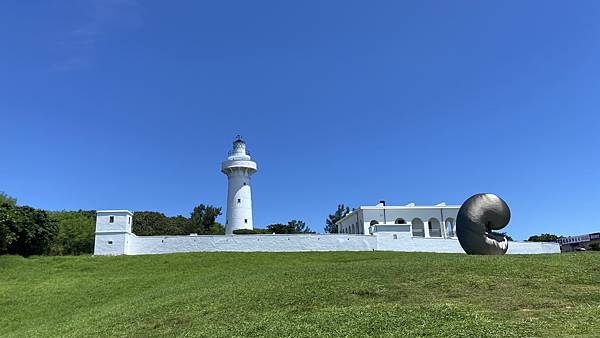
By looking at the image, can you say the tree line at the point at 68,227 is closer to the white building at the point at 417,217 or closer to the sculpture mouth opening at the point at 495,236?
the white building at the point at 417,217

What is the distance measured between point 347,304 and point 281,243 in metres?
26.9

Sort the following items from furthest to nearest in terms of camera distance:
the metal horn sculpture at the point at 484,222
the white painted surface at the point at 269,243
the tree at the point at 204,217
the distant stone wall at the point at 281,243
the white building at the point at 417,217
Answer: the tree at the point at 204,217
the white building at the point at 417,217
the distant stone wall at the point at 281,243
the white painted surface at the point at 269,243
the metal horn sculpture at the point at 484,222

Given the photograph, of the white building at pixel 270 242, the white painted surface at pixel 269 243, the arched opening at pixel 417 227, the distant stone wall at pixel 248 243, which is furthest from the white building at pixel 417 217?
the distant stone wall at pixel 248 243

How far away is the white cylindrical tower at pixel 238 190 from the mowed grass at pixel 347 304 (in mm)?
25042

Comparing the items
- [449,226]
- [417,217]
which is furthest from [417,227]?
[449,226]

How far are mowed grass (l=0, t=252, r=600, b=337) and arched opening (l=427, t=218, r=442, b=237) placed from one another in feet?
118

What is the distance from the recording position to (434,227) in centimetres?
5241

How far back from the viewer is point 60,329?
13.6 metres

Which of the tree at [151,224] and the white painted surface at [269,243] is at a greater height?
the tree at [151,224]

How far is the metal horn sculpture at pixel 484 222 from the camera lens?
2131 centimetres

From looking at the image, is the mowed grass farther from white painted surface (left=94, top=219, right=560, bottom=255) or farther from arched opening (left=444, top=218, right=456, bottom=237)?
arched opening (left=444, top=218, right=456, bottom=237)

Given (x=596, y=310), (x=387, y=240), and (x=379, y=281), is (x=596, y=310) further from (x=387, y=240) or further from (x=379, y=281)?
(x=387, y=240)

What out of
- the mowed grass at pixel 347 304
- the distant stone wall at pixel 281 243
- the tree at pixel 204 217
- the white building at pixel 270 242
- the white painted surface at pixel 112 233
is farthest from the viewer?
the tree at pixel 204 217

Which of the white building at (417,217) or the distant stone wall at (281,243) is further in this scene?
the white building at (417,217)
